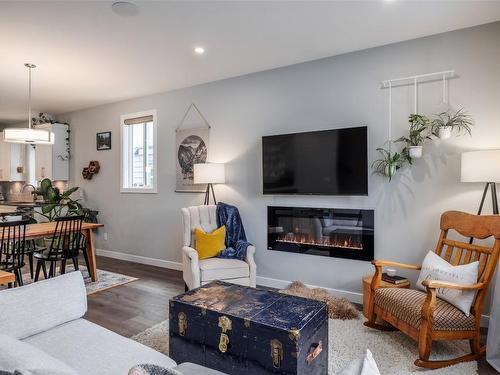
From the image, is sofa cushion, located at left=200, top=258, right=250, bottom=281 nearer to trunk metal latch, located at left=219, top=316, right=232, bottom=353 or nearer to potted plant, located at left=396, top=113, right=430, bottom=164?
trunk metal latch, located at left=219, top=316, right=232, bottom=353

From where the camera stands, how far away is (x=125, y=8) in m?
2.61

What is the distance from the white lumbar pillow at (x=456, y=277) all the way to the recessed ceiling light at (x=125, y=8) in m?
3.16

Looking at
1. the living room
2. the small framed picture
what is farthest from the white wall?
the small framed picture

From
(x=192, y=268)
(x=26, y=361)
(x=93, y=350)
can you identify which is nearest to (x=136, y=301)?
(x=192, y=268)

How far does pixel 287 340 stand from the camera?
172 cm

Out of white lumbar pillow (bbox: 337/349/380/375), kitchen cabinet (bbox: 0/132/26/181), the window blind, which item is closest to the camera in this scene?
white lumbar pillow (bbox: 337/349/380/375)

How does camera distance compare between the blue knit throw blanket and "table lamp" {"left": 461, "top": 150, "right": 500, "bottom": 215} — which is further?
the blue knit throw blanket

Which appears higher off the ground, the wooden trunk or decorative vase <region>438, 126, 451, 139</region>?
decorative vase <region>438, 126, 451, 139</region>

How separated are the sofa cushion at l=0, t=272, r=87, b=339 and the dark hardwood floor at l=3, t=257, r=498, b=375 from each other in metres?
1.05

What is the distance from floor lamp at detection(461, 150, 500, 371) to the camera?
7.54 ft

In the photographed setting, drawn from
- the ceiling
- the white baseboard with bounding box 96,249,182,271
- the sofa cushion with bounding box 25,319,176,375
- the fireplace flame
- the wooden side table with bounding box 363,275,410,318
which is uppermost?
the ceiling

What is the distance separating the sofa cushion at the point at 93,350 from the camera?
4.91 ft

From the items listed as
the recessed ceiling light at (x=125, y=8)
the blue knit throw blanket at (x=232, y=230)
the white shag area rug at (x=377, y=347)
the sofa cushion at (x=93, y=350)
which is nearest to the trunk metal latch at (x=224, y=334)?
the sofa cushion at (x=93, y=350)

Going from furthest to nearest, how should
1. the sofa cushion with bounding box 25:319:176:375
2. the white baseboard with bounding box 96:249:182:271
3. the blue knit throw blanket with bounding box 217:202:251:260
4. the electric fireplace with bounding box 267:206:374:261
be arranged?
the white baseboard with bounding box 96:249:182:271
the blue knit throw blanket with bounding box 217:202:251:260
the electric fireplace with bounding box 267:206:374:261
the sofa cushion with bounding box 25:319:176:375
